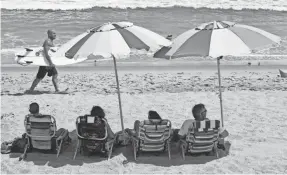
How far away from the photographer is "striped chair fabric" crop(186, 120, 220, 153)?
22.3 ft

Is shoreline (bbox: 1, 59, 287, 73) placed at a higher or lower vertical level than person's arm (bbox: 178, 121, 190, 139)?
higher

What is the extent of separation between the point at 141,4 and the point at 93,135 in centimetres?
2542

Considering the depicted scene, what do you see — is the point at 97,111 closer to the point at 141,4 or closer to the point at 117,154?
the point at 117,154

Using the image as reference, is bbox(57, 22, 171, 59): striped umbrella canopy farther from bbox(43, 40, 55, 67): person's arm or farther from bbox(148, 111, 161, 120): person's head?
bbox(43, 40, 55, 67): person's arm

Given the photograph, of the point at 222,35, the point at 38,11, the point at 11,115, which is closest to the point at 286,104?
the point at 222,35

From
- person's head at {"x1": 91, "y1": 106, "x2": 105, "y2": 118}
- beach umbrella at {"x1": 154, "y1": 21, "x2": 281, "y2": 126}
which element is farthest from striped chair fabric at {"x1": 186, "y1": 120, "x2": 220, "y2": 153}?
person's head at {"x1": 91, "y1": 106, "x2": 105, "y2": 118}

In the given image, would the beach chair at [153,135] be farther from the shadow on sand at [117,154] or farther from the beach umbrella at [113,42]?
the beach umbrella at [113,42]

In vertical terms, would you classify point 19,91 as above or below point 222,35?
below

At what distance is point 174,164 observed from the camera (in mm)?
7043

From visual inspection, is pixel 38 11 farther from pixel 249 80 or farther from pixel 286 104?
pixel 286 104

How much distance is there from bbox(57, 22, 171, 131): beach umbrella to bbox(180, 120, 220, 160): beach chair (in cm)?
133

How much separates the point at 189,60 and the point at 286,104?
624 centimetres

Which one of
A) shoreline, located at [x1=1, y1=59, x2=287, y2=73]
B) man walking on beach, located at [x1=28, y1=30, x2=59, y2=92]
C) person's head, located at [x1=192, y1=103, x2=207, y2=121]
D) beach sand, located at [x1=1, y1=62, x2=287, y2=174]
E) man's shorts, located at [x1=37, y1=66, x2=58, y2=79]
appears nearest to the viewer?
person's head, located at [x1=192, y1=103, x2=207, y2=121]

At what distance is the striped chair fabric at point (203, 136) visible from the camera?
679 centimetres
